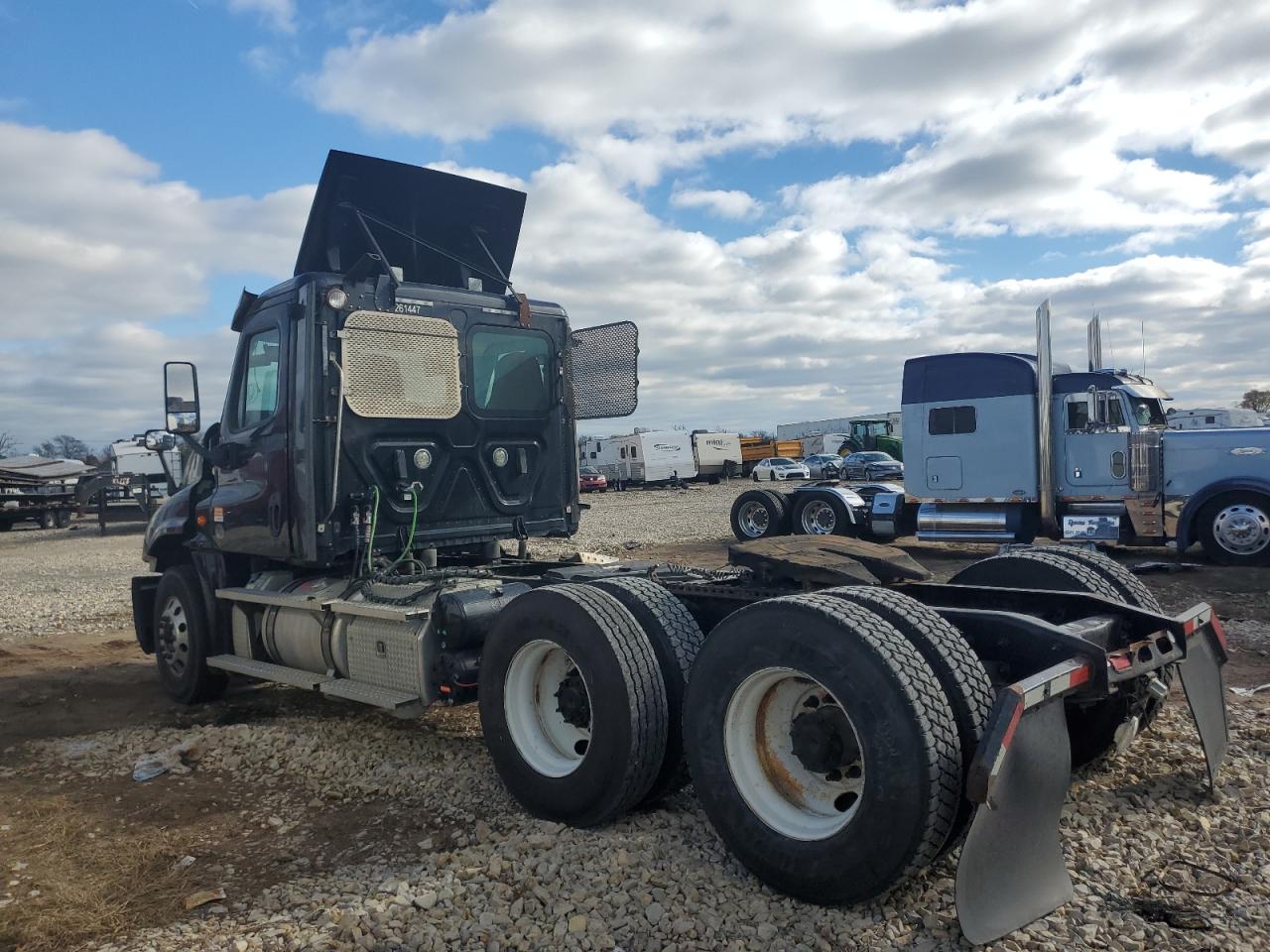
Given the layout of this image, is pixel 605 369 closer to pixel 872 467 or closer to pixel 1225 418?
pixel 1225 418

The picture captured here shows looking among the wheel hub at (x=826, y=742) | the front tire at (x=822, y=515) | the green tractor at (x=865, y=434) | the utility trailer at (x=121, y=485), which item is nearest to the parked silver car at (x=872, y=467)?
the green tractor at (x=865, y=434)

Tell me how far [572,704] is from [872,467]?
38306mm

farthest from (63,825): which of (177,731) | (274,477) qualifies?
(274,477)

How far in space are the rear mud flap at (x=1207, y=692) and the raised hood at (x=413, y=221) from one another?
523 centimetres

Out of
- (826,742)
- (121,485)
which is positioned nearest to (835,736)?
(826,742)

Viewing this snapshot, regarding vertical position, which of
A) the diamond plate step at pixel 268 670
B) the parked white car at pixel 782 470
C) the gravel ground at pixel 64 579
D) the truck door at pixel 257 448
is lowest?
the gravel ground at pixel 64 579

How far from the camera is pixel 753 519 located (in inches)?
688

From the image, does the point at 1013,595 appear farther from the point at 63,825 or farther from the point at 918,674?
the point at 63,825

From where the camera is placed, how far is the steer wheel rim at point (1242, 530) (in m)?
12.1

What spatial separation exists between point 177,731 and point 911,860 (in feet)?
16.9

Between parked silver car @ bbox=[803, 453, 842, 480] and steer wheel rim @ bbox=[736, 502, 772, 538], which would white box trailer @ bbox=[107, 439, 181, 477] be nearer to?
steer wheel rim @ bbox=[736, 502, 772, 538]

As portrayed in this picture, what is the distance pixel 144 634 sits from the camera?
25.5 feet

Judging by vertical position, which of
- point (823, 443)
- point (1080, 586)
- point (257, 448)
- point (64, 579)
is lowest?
point (64, 579)

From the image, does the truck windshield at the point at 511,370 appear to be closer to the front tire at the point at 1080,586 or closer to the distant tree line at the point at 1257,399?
the front tire at the point at 1080,586
